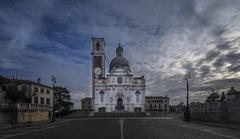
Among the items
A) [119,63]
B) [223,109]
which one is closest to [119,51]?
[119,63]

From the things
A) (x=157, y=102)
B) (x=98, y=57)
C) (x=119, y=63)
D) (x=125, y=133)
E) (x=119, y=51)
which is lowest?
(x=157, y=102)

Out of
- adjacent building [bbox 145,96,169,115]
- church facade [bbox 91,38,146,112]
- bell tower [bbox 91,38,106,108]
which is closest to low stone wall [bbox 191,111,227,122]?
church facade [bbox 91,38,146,112]

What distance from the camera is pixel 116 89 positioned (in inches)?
4766

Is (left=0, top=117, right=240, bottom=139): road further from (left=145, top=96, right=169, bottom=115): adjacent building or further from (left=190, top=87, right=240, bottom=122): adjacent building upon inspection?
(left=145, top=96, right=169, bottom=115): adjacent building

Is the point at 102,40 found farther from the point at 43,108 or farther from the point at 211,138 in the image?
the point at 211,138

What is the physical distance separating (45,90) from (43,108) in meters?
26.0

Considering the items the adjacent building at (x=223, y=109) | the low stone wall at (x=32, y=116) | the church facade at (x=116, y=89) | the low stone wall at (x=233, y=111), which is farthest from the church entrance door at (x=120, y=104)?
the low stone wall at (x=233, y=111)

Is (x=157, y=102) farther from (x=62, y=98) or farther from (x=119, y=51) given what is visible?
(x=62, y=98)

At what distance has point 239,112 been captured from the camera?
110 ft

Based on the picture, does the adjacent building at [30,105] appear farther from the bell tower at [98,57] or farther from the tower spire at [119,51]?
the tower spire at [119,51]

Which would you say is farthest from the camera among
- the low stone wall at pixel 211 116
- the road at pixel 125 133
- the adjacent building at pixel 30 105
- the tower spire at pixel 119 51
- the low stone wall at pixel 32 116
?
the tower spire at pixel 119 51

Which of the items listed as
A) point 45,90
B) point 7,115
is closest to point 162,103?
point 45,90

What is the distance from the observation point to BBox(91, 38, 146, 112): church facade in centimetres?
11938

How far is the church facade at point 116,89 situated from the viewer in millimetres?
119375
